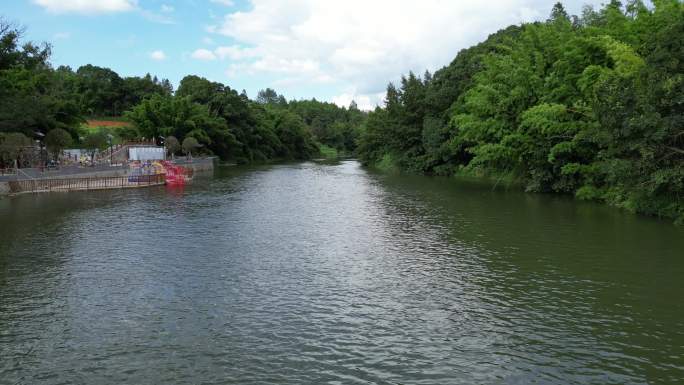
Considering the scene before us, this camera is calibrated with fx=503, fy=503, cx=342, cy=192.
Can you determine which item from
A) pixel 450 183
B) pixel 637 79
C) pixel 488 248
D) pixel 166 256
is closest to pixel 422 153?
pixel 450 183

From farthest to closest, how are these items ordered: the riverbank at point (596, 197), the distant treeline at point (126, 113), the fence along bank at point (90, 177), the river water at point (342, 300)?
the distant treeline at point (126, 113), the fence along bank at point (90, 177), the riverbank at point (596, 197), the river water at point (342, 300)

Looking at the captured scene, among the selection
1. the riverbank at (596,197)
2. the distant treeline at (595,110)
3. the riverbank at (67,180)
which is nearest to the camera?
the distant treeline at (595,110)

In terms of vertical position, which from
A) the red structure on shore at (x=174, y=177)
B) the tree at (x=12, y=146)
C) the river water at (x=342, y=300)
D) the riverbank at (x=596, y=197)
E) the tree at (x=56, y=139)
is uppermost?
the tree at (x=56, y=139)

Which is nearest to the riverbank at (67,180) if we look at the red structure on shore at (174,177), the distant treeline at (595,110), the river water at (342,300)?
the red structure on shore at (174,177)

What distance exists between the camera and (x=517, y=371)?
11023 millimetres

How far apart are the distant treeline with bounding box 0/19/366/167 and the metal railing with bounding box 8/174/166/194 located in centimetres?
346

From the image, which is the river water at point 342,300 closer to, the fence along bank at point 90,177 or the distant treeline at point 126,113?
the fence along bank at point 90,177

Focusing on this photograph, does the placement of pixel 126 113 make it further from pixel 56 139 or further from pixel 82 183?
pixel 82 183

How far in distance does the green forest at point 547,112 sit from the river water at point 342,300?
4921mm

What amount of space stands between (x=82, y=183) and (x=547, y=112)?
4156 centimetres

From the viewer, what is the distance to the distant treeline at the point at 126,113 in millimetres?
49634

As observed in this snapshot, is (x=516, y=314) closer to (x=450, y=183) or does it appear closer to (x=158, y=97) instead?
(x=450, y=183)

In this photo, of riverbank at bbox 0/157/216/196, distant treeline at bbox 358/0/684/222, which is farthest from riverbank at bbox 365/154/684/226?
riverbank at bbox 0/157/216/196

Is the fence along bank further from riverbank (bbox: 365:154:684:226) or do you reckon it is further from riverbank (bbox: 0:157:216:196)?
riverbank (bbox: 365:154:684:226)
